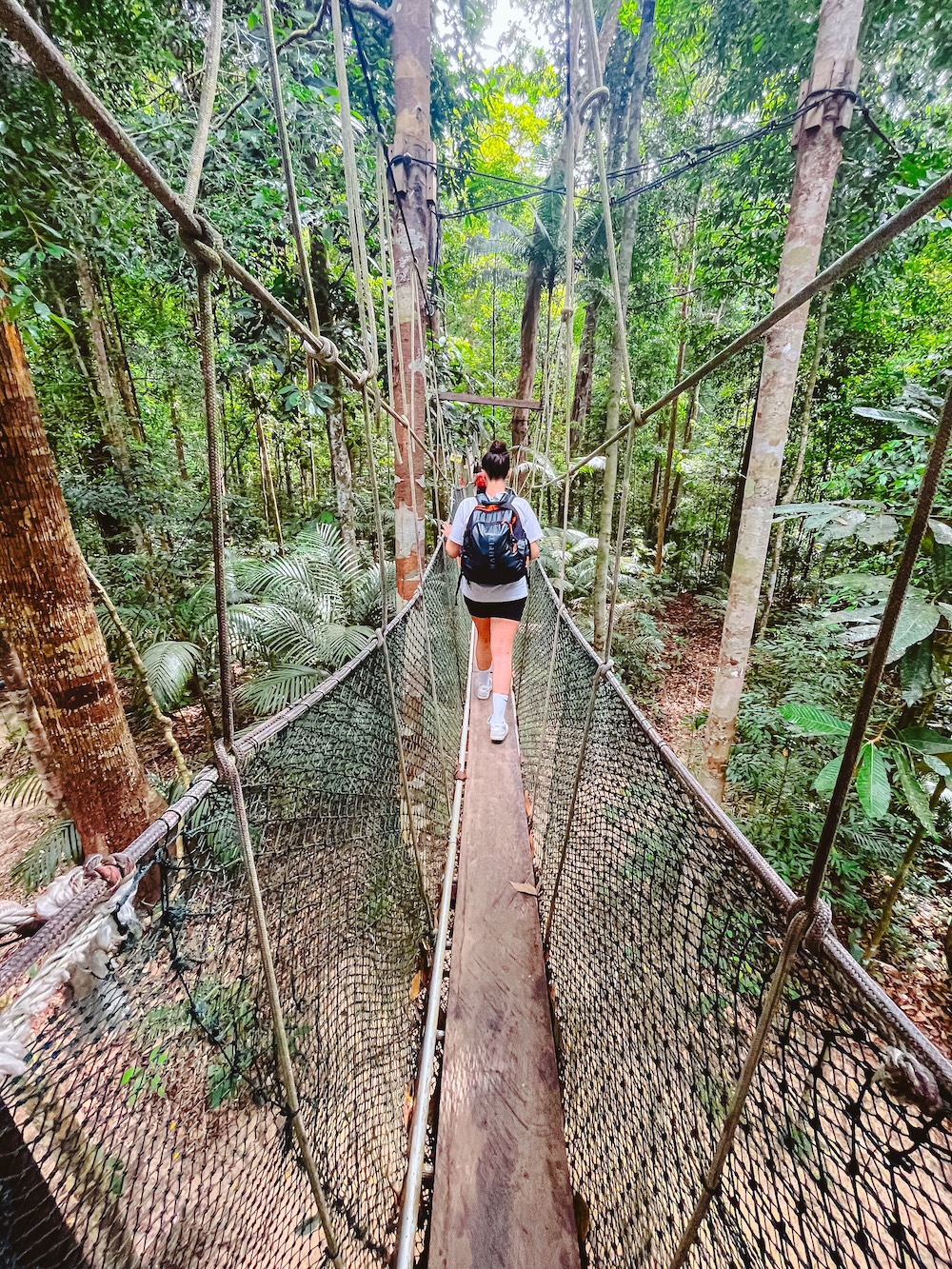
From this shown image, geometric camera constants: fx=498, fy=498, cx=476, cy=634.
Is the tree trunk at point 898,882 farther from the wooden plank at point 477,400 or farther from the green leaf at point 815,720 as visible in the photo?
the wooden plank at point 477,400

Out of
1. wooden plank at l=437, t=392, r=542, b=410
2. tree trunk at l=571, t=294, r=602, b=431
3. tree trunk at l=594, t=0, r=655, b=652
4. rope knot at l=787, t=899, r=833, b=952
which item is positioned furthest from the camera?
tree trunk at l=571, t=294, r=602, b=431

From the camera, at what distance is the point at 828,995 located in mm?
514

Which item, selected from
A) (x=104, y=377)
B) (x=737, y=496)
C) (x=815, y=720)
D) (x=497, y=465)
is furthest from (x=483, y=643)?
(x=737, y=496)

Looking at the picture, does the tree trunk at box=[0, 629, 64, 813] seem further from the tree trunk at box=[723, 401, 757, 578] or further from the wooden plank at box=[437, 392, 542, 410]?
the tree trunk at box=[723, 401, 757, 578]

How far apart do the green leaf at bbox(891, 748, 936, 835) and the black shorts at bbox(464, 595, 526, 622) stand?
1.20 m

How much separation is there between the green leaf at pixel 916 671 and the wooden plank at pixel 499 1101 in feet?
3.67

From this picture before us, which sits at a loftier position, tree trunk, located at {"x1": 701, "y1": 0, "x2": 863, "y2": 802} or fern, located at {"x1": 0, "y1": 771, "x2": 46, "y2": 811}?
tree trunk, located at {"x1": 701, "y1": 0, "x2": 863, "y2": 802}

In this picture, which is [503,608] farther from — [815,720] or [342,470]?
[342,470]

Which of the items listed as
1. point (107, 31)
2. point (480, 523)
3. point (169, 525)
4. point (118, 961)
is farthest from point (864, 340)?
point (169, 525)

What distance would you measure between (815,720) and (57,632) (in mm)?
2128

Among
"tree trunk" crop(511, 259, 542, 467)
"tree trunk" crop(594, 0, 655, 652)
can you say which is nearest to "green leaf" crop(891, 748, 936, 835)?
"tree trunk" crop(594, 0, 655, 652)

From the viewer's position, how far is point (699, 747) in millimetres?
3230

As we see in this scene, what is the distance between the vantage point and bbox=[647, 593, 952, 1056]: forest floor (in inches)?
70.9

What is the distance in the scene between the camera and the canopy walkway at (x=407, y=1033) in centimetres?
44
